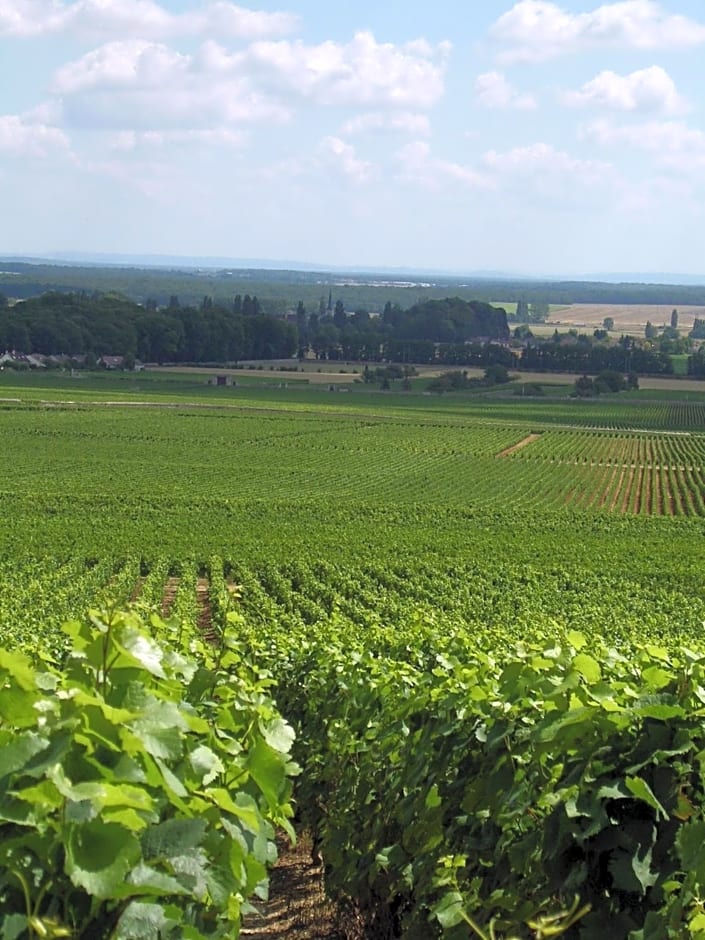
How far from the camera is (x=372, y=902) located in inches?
243

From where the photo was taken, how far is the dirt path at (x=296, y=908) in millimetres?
7488

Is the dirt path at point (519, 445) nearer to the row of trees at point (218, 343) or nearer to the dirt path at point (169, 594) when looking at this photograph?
the dirt path at point (169, 594)

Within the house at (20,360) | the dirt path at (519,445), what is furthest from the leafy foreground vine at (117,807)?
the house at (20,360)

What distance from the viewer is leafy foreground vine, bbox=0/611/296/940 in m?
2.74

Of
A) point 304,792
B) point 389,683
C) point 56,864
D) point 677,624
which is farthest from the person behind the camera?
point 677,624

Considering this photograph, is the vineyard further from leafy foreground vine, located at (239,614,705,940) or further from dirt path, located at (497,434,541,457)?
dirt path, located at (497,434,541,457)

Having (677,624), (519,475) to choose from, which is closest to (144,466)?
(519,475)

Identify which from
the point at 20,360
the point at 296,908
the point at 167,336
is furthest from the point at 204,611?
the point at 167,336

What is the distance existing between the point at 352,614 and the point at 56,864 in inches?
965

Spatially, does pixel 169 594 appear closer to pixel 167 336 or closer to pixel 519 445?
pixel 519 445

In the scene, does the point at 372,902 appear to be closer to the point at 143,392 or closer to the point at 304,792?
the point at 304,792

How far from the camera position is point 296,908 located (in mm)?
8320

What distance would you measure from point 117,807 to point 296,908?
594 centimetres

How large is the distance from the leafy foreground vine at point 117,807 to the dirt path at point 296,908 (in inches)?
129
